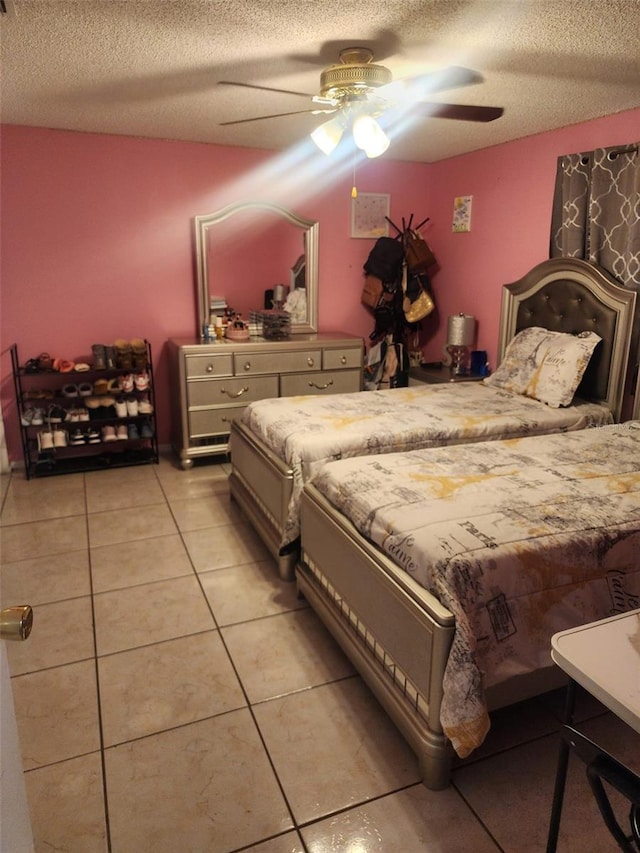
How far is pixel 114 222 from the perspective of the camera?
→ 13.1 ft

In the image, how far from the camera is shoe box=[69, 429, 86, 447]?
3.96 metres

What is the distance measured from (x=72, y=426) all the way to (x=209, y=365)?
1.04 meters

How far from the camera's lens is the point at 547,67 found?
98.0 inches

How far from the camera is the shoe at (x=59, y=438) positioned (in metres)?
3.89

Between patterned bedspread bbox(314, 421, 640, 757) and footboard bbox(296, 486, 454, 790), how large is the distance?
0.05m

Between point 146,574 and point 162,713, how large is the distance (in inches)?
36.5

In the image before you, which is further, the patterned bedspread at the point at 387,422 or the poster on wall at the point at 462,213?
the poster on wall at the point at 462,213

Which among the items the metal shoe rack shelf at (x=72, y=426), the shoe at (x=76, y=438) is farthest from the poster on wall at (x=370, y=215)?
the shoe at (x=76, y=438)

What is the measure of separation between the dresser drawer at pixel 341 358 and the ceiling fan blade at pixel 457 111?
2.03m

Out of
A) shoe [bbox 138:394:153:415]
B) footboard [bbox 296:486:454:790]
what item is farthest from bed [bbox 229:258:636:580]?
shoe [bbox 138:394:153:415]

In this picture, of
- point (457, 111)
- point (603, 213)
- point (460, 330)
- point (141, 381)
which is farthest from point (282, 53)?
point (460, 330)

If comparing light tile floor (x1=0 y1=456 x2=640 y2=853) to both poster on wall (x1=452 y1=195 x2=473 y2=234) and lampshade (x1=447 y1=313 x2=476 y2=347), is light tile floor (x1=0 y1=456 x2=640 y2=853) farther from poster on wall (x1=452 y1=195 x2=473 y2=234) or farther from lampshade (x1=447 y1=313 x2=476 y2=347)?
poster on wall (x1=452 y1=195 x2=473 y2=234)

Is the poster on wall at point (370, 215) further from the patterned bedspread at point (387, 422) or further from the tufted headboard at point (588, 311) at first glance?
the patterned bedspread at point (387, 422)

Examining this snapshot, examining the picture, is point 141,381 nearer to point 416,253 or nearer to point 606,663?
point 416,253
